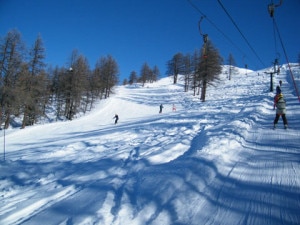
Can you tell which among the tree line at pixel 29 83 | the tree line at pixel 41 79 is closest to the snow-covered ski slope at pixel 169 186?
the tree line at pixel 41 79

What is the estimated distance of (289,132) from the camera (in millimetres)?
7598

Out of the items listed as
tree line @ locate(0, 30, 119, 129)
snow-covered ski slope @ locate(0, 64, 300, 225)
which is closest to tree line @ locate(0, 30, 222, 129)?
tree line @ locate(0, 30, 119, 129)

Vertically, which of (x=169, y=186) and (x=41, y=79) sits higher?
(x=41, y=79)

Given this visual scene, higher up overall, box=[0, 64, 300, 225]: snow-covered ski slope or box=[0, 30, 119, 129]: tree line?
box=[0, 30, 119, 129]: tree line

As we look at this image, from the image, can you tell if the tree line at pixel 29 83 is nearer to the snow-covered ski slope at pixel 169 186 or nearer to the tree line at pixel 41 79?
the tree line at pixel 41 79

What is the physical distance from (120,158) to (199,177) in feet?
11.0

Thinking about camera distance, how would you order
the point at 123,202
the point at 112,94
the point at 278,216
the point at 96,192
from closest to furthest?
the point at 278,216, the point at 123,202, the point at 96,192, the point at 112,94

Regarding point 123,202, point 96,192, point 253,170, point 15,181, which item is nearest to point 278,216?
point 253,170

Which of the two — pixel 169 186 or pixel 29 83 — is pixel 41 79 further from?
pixel 169 186

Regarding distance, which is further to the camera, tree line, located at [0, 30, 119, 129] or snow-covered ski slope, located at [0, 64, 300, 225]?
tree line, located at [0, 30, 119, 129]

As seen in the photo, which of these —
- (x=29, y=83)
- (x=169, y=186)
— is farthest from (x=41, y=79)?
(x=169, y=186)

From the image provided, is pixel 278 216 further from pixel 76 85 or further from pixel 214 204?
pixel 76 85

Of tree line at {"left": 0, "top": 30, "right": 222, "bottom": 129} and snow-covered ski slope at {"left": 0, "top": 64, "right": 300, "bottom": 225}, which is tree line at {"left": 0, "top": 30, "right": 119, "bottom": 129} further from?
snow-covered ski slope at {"left": 0, "top": 64, "right": 300, "bottom": 225}

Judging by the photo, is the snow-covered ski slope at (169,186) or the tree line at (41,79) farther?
the tree line at (41,79)
